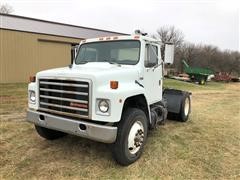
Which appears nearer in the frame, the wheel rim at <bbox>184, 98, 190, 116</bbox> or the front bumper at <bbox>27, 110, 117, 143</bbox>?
the front bumper at <bbox>27, 110, 117, 143</bbox>

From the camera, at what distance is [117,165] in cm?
419

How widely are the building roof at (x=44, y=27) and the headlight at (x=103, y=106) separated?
15462 millimetres

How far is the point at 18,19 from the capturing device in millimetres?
17344

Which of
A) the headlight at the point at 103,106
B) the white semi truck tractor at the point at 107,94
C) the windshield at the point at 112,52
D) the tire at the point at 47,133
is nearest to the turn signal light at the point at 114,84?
the white semi truck tractor at the point at 107,94

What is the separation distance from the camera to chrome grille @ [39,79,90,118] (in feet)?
12.5

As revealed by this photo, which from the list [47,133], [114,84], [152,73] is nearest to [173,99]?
[152,73]

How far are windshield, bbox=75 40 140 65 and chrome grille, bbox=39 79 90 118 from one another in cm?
132

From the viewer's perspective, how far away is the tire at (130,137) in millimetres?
3959

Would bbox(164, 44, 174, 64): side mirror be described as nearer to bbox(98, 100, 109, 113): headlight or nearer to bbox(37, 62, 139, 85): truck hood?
bbox(37, 62, 139, 85): truck hood

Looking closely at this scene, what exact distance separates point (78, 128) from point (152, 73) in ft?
7.31

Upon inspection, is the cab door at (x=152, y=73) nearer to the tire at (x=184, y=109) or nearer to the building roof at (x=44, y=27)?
the tire at (x=184, y=109)

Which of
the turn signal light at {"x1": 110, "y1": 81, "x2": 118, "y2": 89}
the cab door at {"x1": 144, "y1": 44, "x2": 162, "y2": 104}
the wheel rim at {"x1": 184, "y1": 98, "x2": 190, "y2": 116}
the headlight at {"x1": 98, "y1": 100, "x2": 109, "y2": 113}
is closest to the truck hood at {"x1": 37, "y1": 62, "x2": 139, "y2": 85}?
the turn signal light at {"x1": 110, "y1": 81, "x2": 118, "y2": 89}

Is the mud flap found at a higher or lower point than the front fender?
lower

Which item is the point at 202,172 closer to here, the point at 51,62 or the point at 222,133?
the point at 222,133
